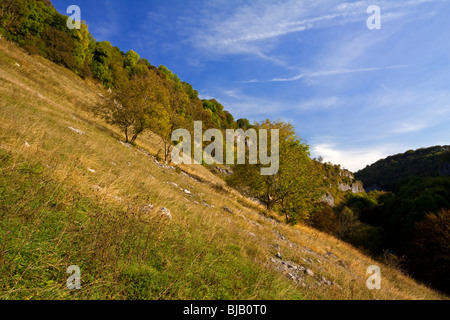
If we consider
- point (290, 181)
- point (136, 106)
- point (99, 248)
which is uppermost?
point (136, 106)

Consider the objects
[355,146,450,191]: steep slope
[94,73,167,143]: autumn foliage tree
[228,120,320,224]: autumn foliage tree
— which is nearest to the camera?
[228,120,320,224]: autumn foliage tree

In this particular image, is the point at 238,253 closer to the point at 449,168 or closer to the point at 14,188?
the point at 14,188

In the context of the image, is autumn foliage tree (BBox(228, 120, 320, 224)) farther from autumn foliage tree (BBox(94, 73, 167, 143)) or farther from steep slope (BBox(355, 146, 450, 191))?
steep slope (BBox(355, 146, 450, 191))

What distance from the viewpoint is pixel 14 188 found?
3996mm

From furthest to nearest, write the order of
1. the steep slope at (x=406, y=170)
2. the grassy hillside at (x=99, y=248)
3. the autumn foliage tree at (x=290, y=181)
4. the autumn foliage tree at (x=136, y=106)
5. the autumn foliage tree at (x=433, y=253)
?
the steep slope at (x=406, y=170) < the autumn foliage tree at (x=433, y=253) < the autumn foliage tree at (x=136, y=106) < the autumn foliage tree at (x=290, y=181) < the grassy hillside at (x=99, y=248)

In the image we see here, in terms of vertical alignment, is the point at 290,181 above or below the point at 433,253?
above

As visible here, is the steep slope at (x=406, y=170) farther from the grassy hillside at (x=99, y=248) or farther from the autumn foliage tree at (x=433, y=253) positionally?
the grassy hillside at (x=99, y=248)

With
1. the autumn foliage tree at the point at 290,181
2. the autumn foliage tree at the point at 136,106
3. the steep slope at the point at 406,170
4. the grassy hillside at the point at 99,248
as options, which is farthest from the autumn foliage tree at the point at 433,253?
the steep slope at the point at 406,170

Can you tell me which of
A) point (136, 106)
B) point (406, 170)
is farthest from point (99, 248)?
point (406, 170)

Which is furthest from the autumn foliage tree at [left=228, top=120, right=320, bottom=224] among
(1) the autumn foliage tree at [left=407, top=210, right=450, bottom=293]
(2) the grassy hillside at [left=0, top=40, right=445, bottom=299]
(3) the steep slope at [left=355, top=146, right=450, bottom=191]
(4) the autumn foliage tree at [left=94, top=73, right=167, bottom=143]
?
(3) the steep slope at [left=355, top=146, right=450, bottom=191]

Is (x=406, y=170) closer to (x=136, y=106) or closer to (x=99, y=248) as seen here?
(x=136, y=106)

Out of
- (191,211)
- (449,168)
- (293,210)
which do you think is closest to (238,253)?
(191,211)

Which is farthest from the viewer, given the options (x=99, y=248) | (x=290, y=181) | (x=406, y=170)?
(x=406, y=170)
